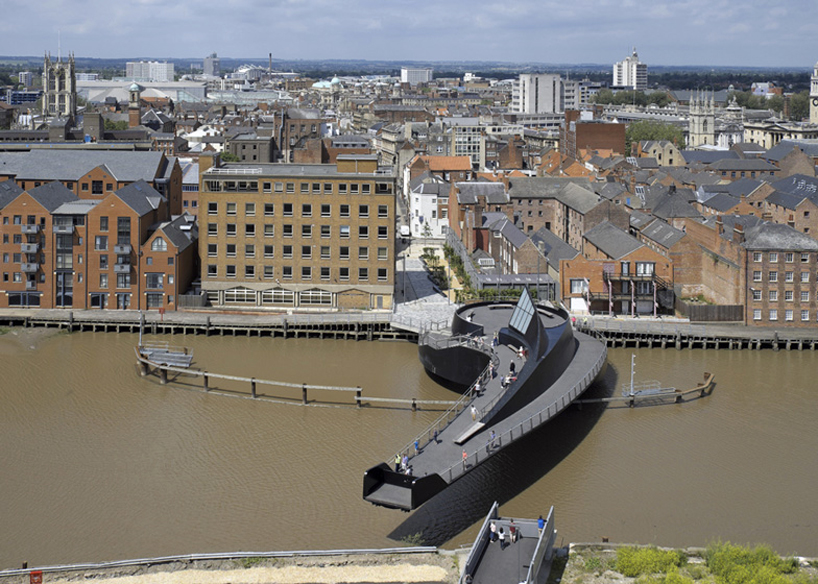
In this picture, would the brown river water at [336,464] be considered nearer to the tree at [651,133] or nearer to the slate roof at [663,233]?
the slate roof at [663,233]

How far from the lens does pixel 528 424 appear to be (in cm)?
4181

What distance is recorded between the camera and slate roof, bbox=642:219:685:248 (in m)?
71.1

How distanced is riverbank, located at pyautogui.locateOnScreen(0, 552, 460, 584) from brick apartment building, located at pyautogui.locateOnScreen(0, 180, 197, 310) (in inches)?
1434

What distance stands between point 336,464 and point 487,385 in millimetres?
8342

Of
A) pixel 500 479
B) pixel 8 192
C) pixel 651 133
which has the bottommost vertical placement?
pixel 500 479

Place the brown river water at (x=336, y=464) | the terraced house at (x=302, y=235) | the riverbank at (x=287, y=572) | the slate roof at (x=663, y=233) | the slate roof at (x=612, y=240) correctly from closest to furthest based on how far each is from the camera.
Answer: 1. the riverbank at (x=287, y=572)
2. the brown river water at (x=336, y=464)
3. the terraced house at (x=302, y=235)
4. the slate roof at (x=612, y=240)
5. the slate roof at (x=663, y=233)

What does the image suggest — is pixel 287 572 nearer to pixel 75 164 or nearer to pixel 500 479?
pixel 500 479

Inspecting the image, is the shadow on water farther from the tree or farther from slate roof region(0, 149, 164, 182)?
the tree

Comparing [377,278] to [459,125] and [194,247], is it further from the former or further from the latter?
[459,125]

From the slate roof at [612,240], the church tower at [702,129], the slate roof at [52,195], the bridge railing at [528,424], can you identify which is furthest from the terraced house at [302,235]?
the church tower at [702,129]

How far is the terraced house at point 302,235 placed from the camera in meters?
65.9

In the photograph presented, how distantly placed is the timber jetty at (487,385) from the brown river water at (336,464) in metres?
1.55

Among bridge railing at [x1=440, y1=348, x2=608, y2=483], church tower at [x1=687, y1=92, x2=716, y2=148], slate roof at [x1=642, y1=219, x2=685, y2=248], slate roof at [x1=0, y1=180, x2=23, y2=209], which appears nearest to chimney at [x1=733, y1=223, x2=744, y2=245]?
slate roof at [x1=642, y1=219, x2=685, y2=248]

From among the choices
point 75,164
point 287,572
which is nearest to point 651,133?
point 75,164
